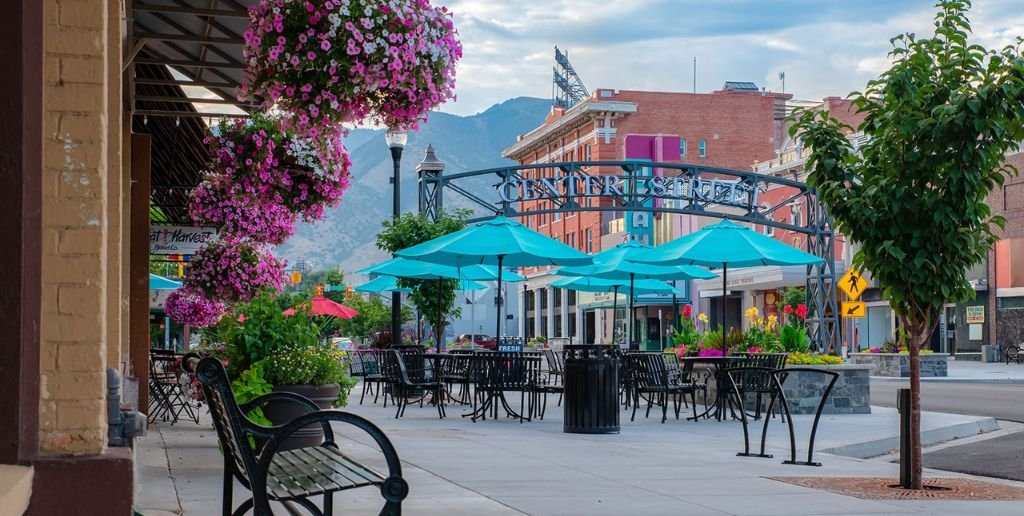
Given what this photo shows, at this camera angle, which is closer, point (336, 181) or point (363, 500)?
point (363, 500)

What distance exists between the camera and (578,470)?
1055 cm

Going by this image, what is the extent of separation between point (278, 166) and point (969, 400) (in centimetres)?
1657

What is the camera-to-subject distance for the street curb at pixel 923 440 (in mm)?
13445

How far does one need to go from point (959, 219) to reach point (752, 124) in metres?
73.2

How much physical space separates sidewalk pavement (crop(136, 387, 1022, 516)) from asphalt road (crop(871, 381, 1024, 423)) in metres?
3.59

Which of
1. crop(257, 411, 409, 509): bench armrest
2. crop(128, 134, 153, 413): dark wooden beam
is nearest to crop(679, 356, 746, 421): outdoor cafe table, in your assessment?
crop(128, 134, 153, 413): dark wooden beam

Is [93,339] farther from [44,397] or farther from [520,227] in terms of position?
[520,227]

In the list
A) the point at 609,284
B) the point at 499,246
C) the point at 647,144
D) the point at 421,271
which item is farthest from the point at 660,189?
the point at 647,144

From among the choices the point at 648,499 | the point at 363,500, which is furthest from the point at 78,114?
the point at 648,499

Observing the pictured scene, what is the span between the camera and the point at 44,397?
175 inches

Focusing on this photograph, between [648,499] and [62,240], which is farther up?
[62,240]

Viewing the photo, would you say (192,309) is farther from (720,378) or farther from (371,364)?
(720,378)

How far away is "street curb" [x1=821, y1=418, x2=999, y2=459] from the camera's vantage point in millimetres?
13445

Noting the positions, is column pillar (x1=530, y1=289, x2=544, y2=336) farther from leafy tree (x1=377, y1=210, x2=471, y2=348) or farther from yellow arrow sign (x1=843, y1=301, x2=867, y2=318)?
leafy tree (x1=377, y1=210, x2=471, y2=348)
